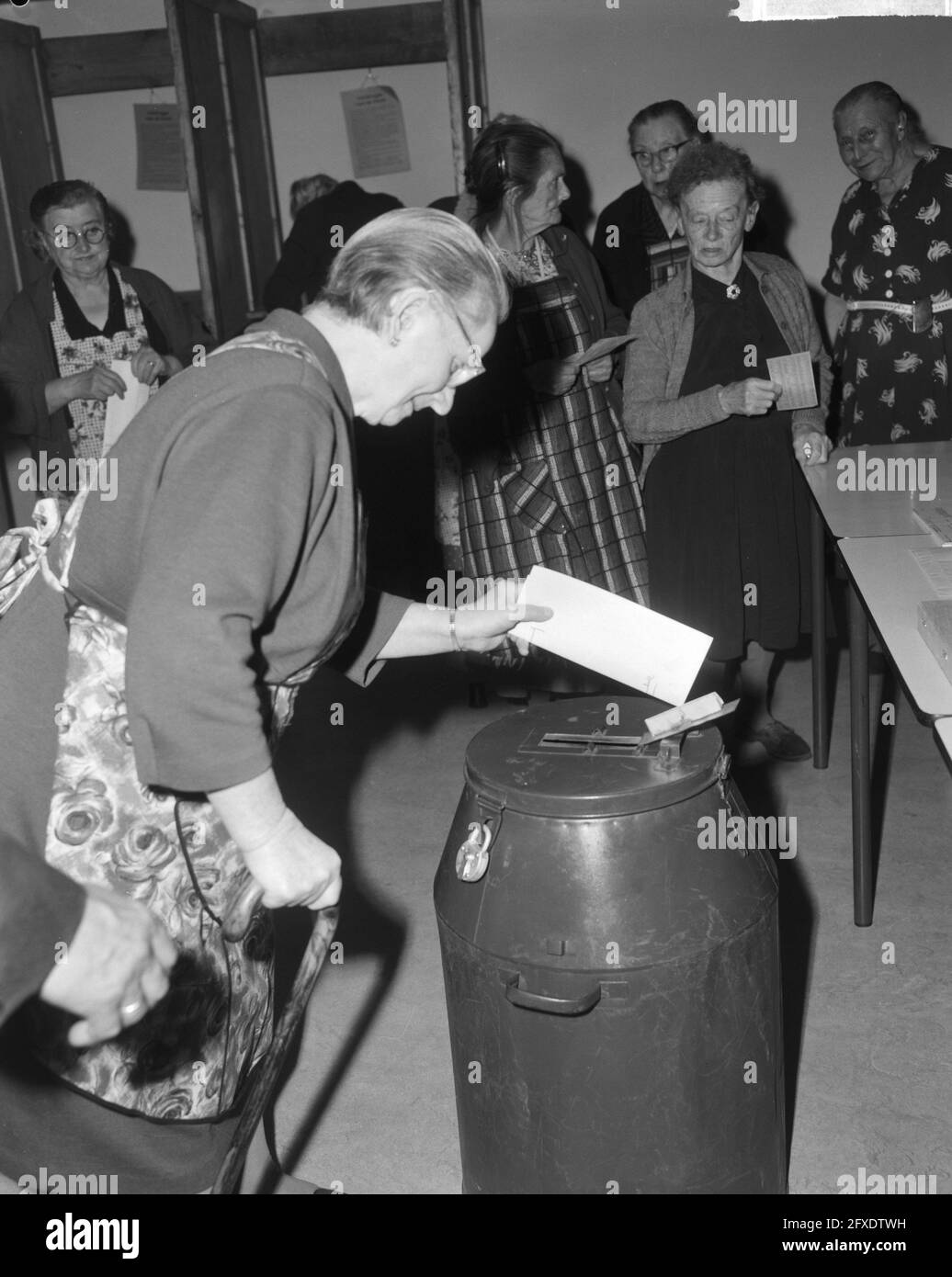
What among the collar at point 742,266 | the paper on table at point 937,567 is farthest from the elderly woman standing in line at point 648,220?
the paper on table at point 937,567

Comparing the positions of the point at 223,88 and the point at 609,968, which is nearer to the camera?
the point at 609,968

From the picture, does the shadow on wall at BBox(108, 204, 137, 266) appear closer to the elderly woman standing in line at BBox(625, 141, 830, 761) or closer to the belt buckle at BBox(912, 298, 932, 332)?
the elderly woman standing in line at BBox(625, 141, 830, 761)

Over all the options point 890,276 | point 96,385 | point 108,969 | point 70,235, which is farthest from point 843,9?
point 108,969

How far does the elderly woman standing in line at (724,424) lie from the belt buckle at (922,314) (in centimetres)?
64

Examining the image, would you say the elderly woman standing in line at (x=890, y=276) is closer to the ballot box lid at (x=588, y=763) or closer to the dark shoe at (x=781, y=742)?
the dark shoe at (x=781, y=742)

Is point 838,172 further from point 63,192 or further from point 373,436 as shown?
point 63,192

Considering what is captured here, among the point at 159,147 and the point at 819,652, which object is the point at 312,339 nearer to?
the point at 819,652

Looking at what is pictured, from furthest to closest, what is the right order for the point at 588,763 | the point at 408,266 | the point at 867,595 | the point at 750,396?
the point at 750,396 → the point at 867,595 → the point at 588,763 → the point at 408,266

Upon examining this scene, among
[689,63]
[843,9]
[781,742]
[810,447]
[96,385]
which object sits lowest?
[781,742]

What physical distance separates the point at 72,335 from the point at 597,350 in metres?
1.56

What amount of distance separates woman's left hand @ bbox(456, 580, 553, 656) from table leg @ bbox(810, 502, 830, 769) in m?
1.65

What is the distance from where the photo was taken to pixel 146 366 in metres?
3.51

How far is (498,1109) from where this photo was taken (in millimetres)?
1753

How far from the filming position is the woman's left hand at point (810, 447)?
3.28 meters
